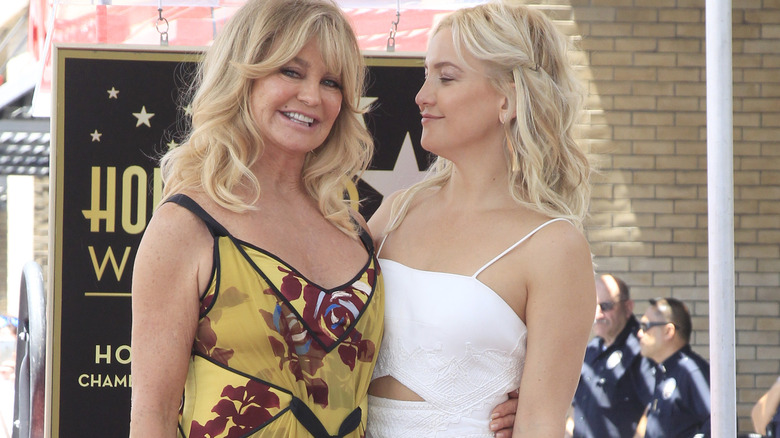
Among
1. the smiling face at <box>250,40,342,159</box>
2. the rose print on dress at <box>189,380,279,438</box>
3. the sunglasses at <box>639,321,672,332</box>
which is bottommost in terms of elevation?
the sunglasses at <box>639,321,672,332</box>

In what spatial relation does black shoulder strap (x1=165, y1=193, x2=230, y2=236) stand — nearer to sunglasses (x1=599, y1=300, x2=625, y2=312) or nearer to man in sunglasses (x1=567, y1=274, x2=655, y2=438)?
man in sunglasses (x1=567, y1=274, x2=655, y2=438)

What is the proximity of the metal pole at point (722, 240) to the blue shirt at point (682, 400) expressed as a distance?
2.24 m

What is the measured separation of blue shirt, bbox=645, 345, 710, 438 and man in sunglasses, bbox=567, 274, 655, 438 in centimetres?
17

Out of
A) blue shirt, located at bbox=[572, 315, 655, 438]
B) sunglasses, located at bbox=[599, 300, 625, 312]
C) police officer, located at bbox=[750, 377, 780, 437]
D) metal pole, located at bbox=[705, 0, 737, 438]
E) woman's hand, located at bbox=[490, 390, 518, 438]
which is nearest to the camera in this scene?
woman's hand, located at bbox=[490, 390, 518, 438]

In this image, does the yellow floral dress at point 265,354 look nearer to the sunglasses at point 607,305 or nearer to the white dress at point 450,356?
the white dress at point 450,356

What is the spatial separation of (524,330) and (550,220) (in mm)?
256

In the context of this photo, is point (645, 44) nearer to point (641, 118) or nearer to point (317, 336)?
point (641, 118)

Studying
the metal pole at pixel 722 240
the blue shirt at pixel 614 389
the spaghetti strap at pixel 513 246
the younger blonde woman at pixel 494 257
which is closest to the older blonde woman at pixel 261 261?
the younger blonde woman at pixel 494 257

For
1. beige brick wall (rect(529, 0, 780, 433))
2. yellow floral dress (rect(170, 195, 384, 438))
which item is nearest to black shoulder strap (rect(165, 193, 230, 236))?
yellow floral dress (rect(170, 195, 384, 438))

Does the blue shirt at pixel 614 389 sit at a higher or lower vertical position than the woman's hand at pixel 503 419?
lower

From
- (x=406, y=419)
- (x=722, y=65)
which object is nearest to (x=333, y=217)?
(x=406, y=419)

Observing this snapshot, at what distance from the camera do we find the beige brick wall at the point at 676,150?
18.8ft

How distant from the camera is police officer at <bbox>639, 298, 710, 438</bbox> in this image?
15.6ft

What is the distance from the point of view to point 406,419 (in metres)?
2.21
